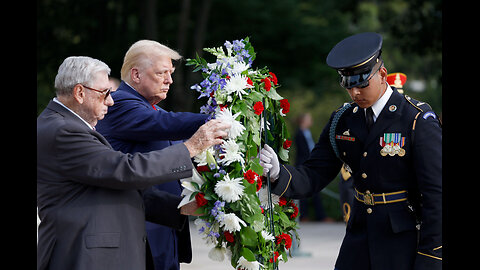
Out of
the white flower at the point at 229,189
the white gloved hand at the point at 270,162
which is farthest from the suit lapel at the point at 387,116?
the white flower at the point at 229,189

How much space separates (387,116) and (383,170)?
326mm

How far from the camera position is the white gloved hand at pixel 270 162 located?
422 cm

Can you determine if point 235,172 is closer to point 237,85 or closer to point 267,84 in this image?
point 237,85

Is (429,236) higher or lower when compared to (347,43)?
lower

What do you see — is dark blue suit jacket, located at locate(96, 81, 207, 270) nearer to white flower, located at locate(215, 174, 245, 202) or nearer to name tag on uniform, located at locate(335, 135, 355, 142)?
white flower, located at locate(215, 174, 245, 202)

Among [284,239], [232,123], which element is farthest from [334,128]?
Answer: [232,123]

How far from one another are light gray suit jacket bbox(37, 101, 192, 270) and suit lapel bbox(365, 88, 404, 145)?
4.13 feet

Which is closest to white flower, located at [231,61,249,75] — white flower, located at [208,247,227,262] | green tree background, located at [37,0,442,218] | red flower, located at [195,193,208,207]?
red flower, located at [195,193,208,207]

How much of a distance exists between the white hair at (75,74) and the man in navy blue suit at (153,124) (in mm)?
558

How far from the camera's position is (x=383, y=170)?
4.11m

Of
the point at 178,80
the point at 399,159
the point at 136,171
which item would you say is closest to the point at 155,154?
the point at 136,171

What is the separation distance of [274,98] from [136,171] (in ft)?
3.29
